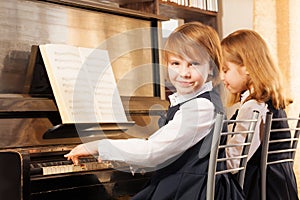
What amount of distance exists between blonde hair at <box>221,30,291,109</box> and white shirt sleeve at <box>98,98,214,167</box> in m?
0.60

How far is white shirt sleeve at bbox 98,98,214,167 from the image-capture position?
1.98 m

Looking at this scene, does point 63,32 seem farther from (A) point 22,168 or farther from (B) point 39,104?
(A) point 22,168

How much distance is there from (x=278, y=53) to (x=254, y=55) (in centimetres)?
142

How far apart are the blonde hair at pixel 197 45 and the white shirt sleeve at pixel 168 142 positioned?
17 cm

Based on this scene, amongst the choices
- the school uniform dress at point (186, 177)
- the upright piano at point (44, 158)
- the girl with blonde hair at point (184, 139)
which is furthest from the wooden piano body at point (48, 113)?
the school uniform dress at point (186, 177)

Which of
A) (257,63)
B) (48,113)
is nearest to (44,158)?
(48,113)

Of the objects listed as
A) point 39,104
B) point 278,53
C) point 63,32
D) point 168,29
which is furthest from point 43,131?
point 278,53

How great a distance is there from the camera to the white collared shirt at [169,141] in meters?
1.98

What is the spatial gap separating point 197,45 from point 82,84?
659mm

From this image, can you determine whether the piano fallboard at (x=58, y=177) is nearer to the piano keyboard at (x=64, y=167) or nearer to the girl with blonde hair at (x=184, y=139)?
the piano keyboard at (x=64, y=167)

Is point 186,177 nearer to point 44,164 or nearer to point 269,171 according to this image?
point 44,164

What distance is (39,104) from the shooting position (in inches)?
94.6

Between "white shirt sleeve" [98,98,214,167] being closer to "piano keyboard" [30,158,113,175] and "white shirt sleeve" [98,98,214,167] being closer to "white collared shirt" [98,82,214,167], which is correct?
"white collared shirt" [98,82,214,167]

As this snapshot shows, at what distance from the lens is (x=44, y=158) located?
231cm
